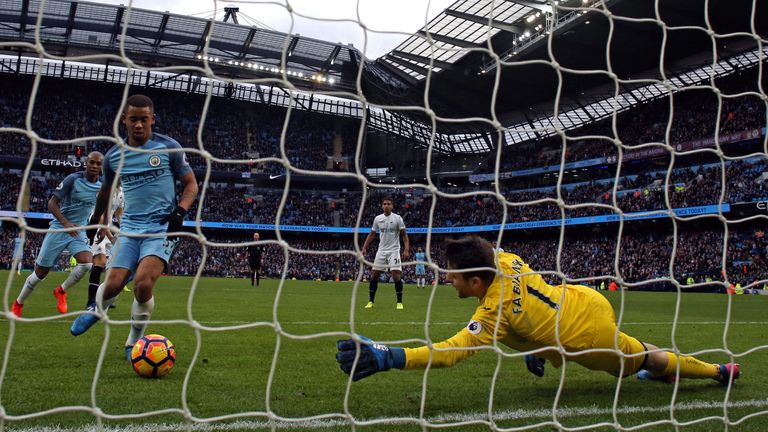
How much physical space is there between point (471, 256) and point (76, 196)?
232 inches

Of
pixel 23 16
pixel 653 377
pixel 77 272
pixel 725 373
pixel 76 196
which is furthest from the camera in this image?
pixel 23 16

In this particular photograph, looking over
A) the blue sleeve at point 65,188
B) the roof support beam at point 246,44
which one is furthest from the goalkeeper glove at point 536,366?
the roof support beam at point 246,44

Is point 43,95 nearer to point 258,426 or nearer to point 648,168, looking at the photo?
point 648,168

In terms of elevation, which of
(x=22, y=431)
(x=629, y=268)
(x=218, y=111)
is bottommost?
(x=22, y=431)

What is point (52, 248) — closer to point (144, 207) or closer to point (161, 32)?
point (144, 207)

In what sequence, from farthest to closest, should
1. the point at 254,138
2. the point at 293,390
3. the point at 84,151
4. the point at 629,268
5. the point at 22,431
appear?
the point at 254,138 < the point at 84,151 < the point at 629,268 < the point at 293,390 < the point at 22,431

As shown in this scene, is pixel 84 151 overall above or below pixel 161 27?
below

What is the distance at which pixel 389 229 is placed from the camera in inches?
425

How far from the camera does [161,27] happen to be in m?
34.7

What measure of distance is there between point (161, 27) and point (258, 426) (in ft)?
118

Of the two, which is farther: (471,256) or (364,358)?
(471,256)

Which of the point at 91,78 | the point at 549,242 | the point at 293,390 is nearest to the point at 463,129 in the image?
the point at 549,242

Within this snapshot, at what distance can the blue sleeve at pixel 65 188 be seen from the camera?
23.8 feet

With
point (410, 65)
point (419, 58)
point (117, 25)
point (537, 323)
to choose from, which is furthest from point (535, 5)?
point (537, 323)
